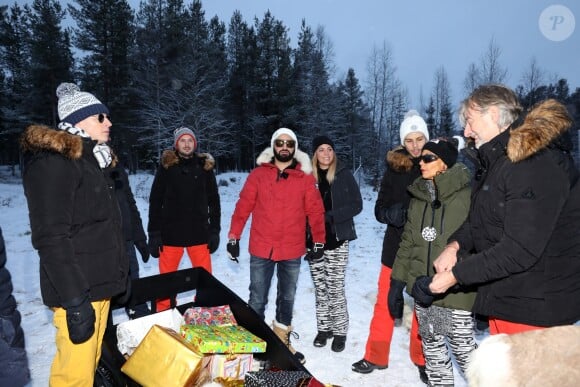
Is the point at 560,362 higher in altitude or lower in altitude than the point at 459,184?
lower

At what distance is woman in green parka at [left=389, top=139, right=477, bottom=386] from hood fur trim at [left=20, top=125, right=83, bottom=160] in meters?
2.49

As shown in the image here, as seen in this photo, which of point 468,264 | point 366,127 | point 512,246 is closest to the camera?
point 512,246

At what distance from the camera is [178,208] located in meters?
4.71

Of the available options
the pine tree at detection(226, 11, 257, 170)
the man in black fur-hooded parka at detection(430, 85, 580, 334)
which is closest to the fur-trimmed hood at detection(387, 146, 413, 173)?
the man in black fur-hooded parka at detection(430, 85, 580, 334)

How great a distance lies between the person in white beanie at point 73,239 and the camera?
7.04 ft

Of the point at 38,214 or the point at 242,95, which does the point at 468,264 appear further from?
the point at 242,95

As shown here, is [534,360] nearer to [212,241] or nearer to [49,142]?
[49,142]

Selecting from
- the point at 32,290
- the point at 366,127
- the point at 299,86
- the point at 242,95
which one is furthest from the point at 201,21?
the point at 32,290

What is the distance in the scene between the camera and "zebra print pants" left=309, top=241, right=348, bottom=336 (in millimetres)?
4266

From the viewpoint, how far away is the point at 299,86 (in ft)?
107

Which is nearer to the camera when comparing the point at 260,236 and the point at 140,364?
the point at 140,364

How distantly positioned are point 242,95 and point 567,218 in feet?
118

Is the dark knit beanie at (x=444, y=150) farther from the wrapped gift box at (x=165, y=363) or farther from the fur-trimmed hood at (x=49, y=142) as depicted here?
the fur-trimmed hood at (x=49, y=142)

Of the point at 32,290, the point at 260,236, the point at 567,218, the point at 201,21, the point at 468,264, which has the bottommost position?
the point at 32,290
